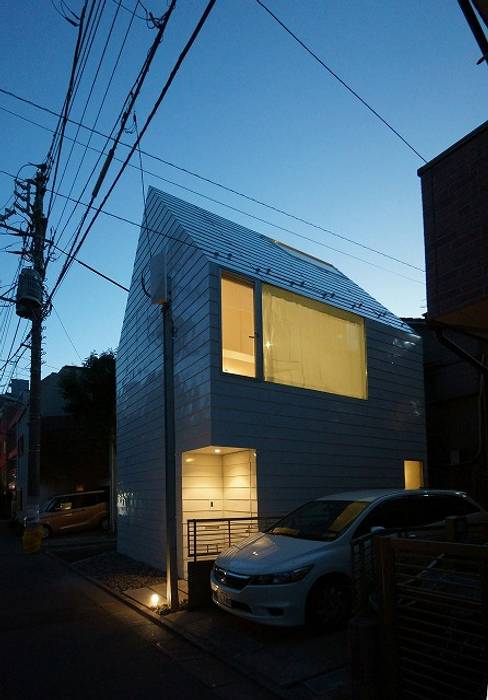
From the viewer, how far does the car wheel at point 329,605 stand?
6.50 metres

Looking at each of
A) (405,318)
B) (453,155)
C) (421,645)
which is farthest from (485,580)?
(405,318)

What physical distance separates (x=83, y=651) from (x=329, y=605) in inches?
109

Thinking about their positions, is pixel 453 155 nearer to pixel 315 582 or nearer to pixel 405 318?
pixel 315 582

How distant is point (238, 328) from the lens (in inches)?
448

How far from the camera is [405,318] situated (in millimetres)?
17594

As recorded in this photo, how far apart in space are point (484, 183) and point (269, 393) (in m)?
5.43

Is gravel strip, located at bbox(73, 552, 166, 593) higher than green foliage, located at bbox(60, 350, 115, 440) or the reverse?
the reverse

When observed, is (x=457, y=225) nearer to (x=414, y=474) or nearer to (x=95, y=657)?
(x=95, y=657)

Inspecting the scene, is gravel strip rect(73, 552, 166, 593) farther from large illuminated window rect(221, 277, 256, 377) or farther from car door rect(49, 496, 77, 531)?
car door rect(49, 496, 77, 531)

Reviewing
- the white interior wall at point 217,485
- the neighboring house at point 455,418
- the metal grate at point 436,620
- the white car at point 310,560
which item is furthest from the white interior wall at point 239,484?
the neighboring house at point 455,418

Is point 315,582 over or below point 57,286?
below

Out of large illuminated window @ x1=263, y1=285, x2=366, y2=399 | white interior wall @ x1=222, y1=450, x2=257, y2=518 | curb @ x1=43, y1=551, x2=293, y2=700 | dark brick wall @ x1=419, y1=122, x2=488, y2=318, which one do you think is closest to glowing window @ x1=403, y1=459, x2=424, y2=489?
large illuminated window @ x1=263, y1=285, x2=366, y2=399

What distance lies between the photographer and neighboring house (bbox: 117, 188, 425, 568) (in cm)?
1007

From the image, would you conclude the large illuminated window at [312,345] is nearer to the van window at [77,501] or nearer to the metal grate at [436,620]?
the metal grate at [436,620]
